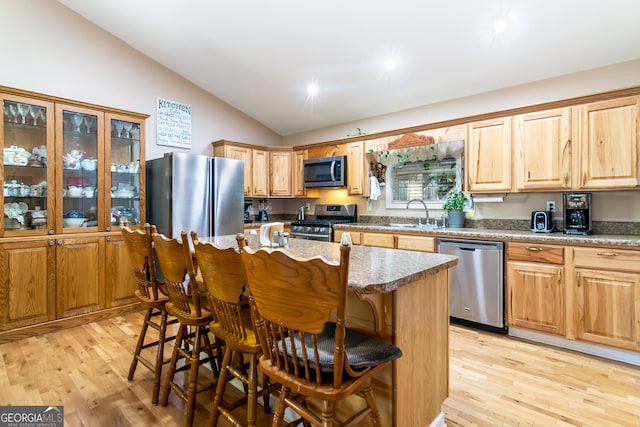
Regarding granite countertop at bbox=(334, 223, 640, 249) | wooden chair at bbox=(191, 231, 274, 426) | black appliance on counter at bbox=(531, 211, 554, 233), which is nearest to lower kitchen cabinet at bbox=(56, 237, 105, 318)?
wooden chair at bbox=(191, 231, 274, 426)

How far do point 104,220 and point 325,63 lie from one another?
9.91ft

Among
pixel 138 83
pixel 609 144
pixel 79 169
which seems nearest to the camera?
pixel 609 144

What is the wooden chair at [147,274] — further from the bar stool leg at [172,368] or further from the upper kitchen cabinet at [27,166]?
the upper kitchen cabinet at [27,166]

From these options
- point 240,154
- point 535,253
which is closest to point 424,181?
point 535,253

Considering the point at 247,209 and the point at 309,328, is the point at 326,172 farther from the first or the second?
the point at 309,328

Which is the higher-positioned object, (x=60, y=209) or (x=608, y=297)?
(x=60, y=209)

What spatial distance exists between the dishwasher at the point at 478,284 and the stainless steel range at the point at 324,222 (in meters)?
1.62

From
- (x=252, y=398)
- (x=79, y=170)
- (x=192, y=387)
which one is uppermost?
(x=79, y=170)

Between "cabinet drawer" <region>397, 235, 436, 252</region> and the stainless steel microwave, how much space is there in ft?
4.28

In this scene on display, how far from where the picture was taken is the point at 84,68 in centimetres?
371

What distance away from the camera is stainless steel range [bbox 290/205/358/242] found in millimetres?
4461

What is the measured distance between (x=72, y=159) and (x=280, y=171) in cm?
265

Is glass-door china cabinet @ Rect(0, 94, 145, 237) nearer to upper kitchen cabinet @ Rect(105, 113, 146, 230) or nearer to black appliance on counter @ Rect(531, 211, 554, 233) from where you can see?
upper kitchen cabinet @ Rect(105, 113, 146, 230)

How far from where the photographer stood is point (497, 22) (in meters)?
2.80
